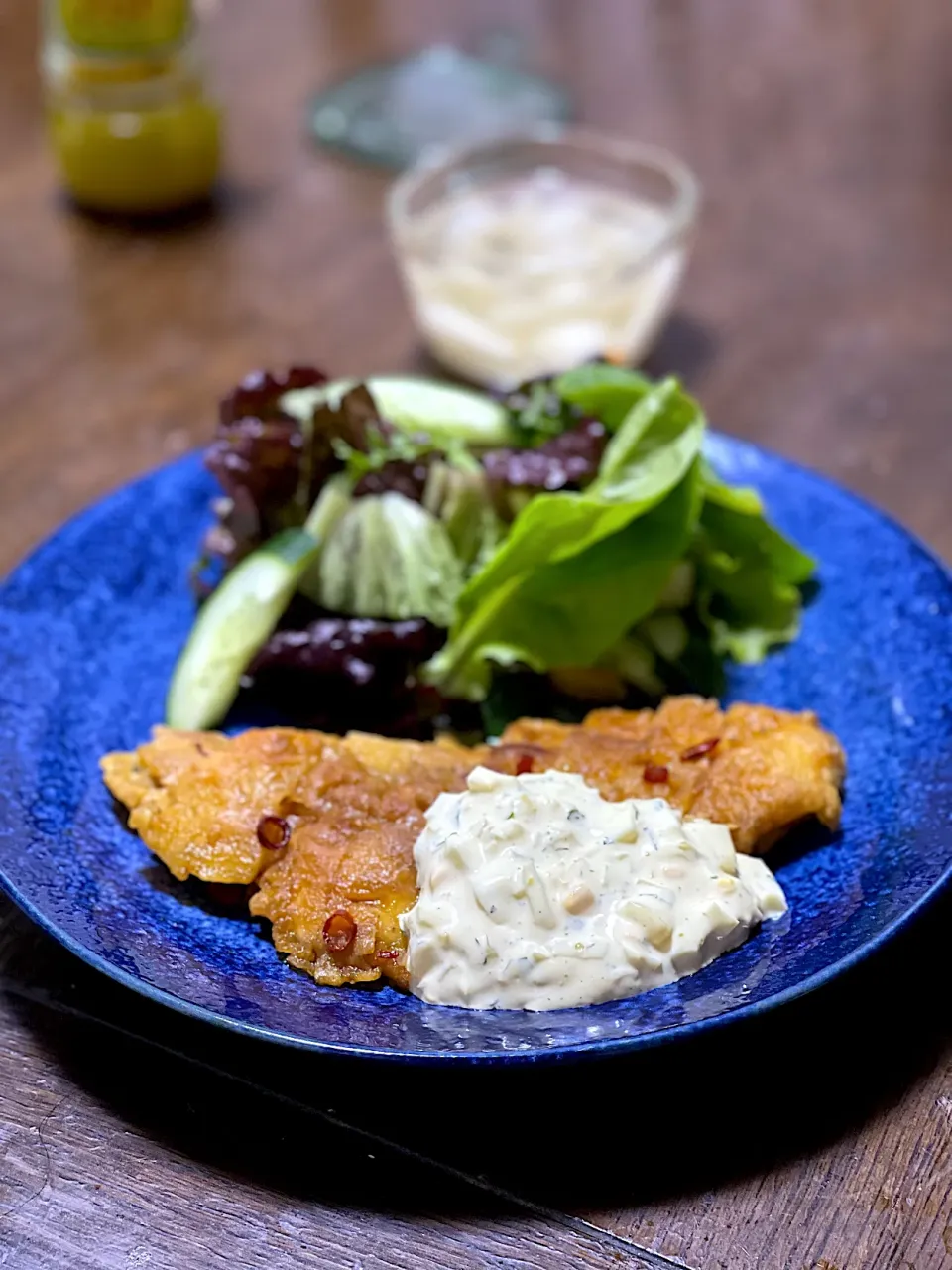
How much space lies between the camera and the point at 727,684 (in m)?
2.39

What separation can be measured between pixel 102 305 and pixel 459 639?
192 cm

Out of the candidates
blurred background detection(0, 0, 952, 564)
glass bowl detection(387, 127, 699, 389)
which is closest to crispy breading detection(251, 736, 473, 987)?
blurred background detection(0, 0, 952, 564)

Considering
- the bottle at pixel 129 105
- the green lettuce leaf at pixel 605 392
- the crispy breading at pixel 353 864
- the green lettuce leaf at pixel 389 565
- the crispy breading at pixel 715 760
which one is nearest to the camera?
the crispy breading at pixel 353 864

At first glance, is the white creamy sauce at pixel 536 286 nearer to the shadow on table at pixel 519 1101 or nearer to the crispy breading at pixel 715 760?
the crispy breading at pixel 715 760

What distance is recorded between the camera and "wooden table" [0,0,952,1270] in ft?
5.14

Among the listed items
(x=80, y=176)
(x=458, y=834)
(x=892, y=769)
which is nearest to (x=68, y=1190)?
(x=458, y=834)

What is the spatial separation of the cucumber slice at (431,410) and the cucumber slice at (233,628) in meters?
0.28

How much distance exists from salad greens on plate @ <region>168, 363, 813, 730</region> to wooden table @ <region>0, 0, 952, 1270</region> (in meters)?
0.58

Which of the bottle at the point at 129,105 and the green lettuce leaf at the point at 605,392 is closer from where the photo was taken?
the green lettuce leaf at the point at 605,392

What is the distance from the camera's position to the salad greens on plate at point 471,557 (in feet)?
7.38

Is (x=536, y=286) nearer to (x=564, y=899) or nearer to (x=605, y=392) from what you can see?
(x=605, y=392)

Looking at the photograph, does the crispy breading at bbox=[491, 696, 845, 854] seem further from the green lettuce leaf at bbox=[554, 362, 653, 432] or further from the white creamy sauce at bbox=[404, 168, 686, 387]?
the white creamy sauce at bbox=[404, 168, 686, 387]

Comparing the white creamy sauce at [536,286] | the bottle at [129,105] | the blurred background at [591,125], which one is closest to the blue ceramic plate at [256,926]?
the blurred background at [591,125]

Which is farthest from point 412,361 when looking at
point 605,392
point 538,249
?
point 605,392
